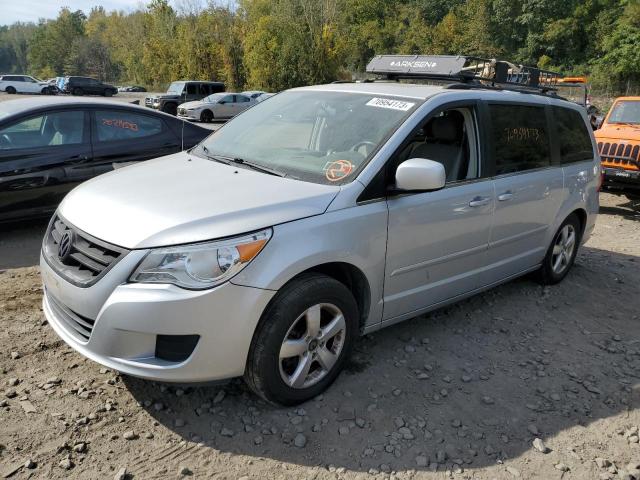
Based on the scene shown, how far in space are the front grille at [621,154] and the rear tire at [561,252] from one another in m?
4.50

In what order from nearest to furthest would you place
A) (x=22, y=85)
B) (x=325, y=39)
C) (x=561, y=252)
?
(x=561, y=252)
(x=325, y=39)
(x=22, y=85)

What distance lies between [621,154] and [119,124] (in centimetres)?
796

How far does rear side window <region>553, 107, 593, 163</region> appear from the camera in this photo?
4805 millimetres

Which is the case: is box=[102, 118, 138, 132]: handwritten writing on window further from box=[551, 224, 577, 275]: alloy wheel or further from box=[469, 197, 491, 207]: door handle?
box=[551, 224, 577, 275]: alloy wheel

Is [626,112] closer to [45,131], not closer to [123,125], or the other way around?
[123,125]

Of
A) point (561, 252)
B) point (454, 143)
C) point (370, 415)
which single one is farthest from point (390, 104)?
point (561, 252)

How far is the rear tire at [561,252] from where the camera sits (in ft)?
16.5

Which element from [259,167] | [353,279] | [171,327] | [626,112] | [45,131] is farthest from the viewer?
[626,112]

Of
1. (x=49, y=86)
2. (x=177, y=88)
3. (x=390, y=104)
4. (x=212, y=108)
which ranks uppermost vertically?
(x=390, y=104)

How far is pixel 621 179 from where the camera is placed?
29.2 ft

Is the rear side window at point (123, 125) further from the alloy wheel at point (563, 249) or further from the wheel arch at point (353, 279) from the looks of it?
the alloy wheel at point (563, 249)

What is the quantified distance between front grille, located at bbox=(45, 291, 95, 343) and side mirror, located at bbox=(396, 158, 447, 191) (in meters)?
1.84

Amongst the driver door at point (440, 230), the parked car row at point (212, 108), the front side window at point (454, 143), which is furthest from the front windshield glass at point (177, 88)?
the driver door at point (440, 230)

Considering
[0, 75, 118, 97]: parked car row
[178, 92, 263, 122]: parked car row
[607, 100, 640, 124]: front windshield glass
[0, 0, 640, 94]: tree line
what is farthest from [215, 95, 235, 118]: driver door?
[0, 75, 118, 97]: parked car row
